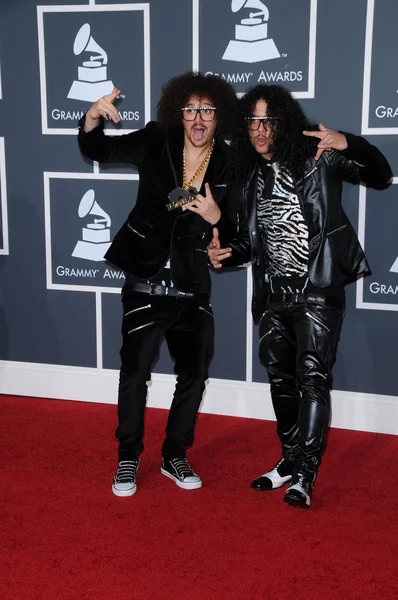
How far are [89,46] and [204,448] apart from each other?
2.54m

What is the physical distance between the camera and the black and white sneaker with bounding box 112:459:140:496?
11.6 ft

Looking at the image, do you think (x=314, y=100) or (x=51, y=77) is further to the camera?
(x=51, y=77)

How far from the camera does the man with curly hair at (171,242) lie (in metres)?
3.56

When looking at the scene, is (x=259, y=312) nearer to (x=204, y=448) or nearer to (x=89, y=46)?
(x=204, y=448)

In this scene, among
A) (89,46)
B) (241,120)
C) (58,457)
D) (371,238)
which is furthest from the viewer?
(89,46)

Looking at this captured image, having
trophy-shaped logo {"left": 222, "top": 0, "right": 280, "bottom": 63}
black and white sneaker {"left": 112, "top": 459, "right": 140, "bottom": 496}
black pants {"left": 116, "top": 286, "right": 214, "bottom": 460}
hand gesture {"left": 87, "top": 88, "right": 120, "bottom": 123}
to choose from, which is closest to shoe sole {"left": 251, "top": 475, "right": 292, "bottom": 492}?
black pants {"left": 116, "top": 286, "right": 214, "bottom": 460}

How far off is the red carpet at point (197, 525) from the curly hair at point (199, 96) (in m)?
1.78

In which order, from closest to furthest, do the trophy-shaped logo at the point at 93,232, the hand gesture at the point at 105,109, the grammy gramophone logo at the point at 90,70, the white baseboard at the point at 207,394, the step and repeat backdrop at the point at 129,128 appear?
the hand gesture at the point at 105,109 → the step and repeat backdrop at the point at 129,128 → the white baseboard at the point at 207,394 → the grammy gramophone logo at the point at 90,70 → the trophy-shaped logo at the point at 93,232

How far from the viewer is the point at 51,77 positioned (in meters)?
4.67

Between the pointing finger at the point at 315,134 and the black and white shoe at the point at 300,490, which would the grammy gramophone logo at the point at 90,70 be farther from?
the black and white shoe at the point at 300,490

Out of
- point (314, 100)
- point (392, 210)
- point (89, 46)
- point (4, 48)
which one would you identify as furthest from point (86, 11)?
point (392, 210)

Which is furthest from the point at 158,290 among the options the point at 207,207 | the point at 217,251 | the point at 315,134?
the point at 315,134

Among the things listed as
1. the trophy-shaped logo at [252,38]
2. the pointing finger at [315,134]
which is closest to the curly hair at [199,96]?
the pointing finger at [315,134]

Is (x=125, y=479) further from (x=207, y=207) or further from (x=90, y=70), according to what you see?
(x=90, y=70)
